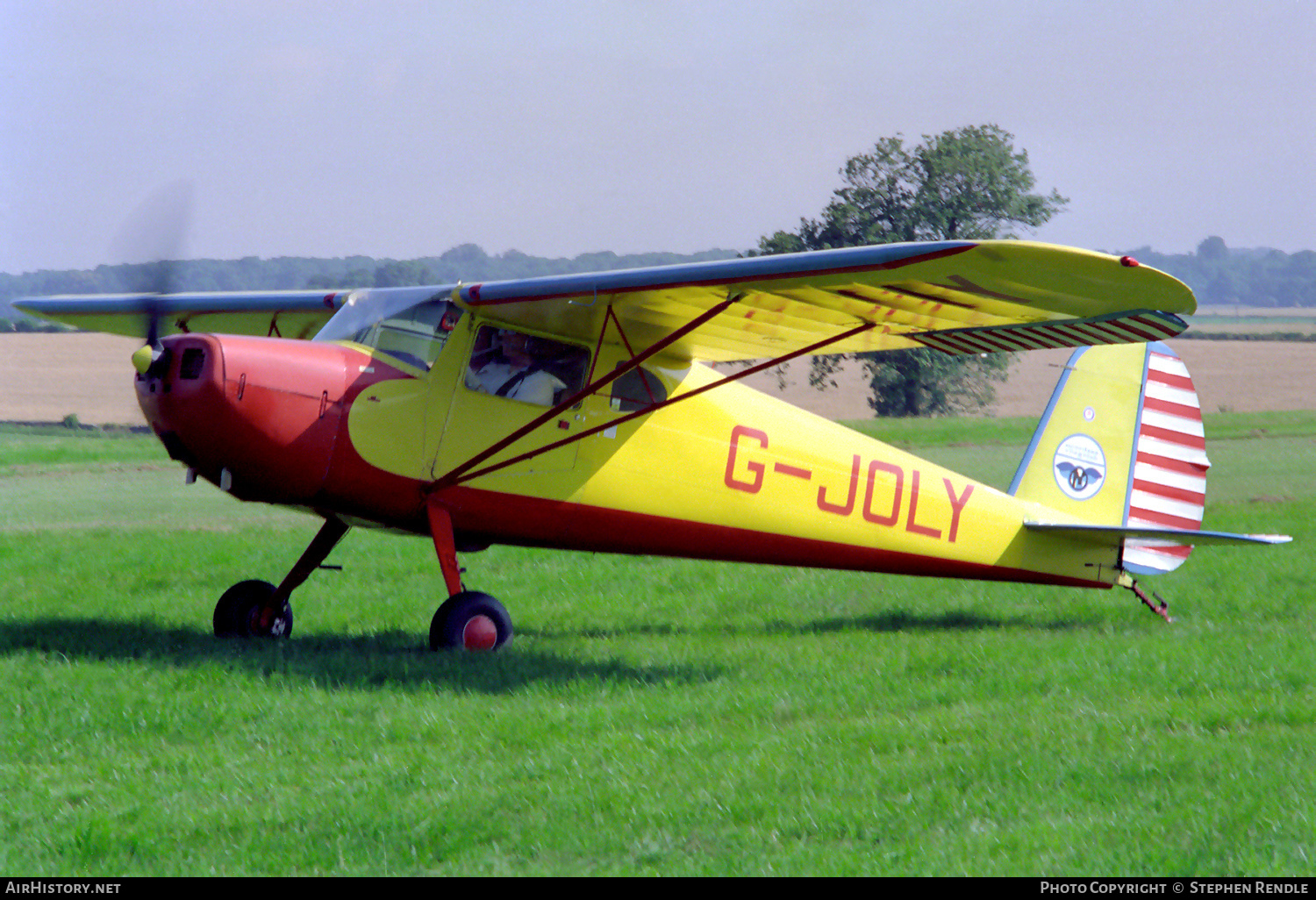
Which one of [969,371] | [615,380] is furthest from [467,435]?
[969,371]

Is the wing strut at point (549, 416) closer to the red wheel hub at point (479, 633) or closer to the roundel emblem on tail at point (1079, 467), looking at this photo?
the red wheel hub at point (479, 633)

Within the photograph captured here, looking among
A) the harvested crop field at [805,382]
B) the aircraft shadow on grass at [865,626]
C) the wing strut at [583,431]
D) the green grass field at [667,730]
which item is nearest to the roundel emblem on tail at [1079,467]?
the green grass field at [667,730]

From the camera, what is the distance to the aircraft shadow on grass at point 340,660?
747 cm

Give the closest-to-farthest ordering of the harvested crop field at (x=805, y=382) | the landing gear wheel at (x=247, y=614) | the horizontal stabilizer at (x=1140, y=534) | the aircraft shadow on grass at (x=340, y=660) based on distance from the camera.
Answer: the aircraft shadow on grass at (x=340, y=660) < the landing gear wheel at (x=247, y=614) < the horizontal stabilizer at (x=1140, y=534) < the harvested crop field at (x=805, y=382)

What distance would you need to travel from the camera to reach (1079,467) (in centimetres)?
1112

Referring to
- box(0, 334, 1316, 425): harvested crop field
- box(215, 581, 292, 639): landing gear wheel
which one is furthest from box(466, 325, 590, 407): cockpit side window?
box(0, 334, 1316, 425): harvested crop field

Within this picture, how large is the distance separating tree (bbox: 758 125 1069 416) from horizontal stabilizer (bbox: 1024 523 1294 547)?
134 ft

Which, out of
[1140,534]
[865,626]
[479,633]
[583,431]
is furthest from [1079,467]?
[479,633]

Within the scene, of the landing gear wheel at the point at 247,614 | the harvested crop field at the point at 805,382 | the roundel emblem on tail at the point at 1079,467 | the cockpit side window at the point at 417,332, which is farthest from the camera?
the harvested crop field at the point at 805,382

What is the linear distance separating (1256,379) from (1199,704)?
54.7m

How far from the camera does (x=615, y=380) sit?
8969 millimetres

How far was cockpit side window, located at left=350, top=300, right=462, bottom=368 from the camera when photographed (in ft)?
27.5

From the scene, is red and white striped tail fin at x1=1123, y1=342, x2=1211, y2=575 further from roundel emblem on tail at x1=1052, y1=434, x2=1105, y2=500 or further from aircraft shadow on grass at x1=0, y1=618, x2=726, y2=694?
aircraft shadow on grass at x1=0, y1=618, x2=726, y2=694

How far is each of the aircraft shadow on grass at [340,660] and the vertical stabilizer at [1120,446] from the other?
464 centimetres
